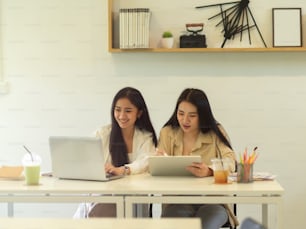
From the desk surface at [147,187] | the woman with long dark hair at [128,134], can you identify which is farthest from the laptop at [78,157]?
the woman with long dark hair at [128,134]

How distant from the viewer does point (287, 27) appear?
3.92 meters

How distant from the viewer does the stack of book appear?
12.7ft

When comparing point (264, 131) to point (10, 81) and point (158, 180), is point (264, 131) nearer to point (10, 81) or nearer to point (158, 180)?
point (158, 180)

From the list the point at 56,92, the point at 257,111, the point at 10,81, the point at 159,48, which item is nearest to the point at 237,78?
the point at 257,111

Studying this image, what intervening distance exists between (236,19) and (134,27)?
71cm

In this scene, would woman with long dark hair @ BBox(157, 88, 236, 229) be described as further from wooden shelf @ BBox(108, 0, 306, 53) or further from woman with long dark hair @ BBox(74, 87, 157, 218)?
wooden shelf @ BBox(108, 0, 306, 53)

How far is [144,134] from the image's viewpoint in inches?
131

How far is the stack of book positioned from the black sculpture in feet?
1.55

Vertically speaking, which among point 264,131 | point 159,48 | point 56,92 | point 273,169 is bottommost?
point 273,169

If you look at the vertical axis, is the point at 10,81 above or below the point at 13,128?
above

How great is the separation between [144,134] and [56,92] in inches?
41.3

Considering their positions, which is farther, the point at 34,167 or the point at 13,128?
the point at 13,128

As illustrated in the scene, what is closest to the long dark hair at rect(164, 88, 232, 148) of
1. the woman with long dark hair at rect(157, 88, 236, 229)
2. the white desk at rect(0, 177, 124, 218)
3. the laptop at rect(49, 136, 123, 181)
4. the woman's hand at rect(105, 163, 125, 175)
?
the woman with long dark hair at rect(157, 88, 236, 229)

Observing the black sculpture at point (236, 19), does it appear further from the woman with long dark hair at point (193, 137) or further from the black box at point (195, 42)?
the woman with long dark hair at point (193, 137)
